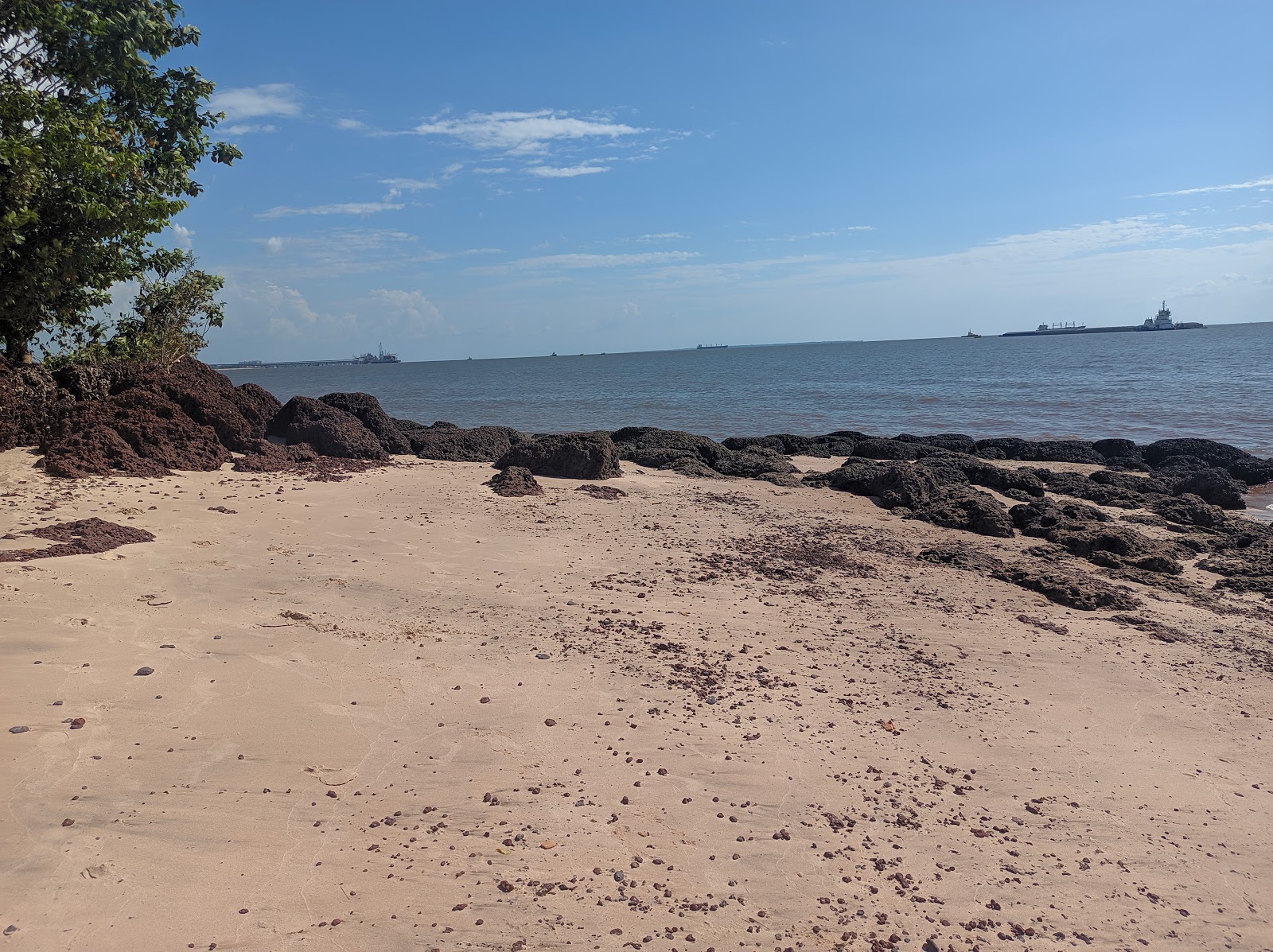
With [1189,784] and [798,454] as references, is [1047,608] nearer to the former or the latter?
[1189,784]

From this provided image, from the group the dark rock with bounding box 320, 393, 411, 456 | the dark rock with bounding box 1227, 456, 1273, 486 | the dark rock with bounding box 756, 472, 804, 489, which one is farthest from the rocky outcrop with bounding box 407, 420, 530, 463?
the dark rock with bounding box 1227, 456, 1273, 486

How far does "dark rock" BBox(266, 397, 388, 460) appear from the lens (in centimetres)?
1244

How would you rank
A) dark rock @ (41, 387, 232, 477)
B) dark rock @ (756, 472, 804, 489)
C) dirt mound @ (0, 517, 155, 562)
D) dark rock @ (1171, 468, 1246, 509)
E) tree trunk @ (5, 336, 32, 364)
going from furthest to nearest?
dark rock @ (756, 472, 804, 489) → dark rock @ (1171, 468, 1246, 509) → tree trunk @ (5, 336, 32, 364) → dark rock @ (41, 387, 232, 477) → dirt mound @ (0, 517, 155, 562)

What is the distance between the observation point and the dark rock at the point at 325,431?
12.4m

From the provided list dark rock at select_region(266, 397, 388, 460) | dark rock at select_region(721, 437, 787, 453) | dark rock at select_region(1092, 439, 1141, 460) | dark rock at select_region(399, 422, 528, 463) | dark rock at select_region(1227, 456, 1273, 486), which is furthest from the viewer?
dark rock at select_region(721, 437, 787, 453)

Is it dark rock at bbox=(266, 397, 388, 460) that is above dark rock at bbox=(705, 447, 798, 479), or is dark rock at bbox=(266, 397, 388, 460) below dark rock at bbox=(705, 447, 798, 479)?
above

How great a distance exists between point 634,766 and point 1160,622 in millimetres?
5672

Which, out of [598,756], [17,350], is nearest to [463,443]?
[17,350]

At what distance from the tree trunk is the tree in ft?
0.04

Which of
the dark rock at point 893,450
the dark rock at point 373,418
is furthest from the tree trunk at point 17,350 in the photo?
the dark rock at point 893,450

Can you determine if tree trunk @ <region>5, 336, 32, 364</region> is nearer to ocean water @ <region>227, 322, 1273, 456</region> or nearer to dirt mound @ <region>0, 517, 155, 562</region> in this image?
dirt mound @ <region>0, 517, 155, 562</region>

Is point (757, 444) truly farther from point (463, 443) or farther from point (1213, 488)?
point (1213, 488)

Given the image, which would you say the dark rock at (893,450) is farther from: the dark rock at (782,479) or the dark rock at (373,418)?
the dark rock at (373,418)

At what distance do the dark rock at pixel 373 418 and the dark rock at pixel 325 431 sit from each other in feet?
2.69
